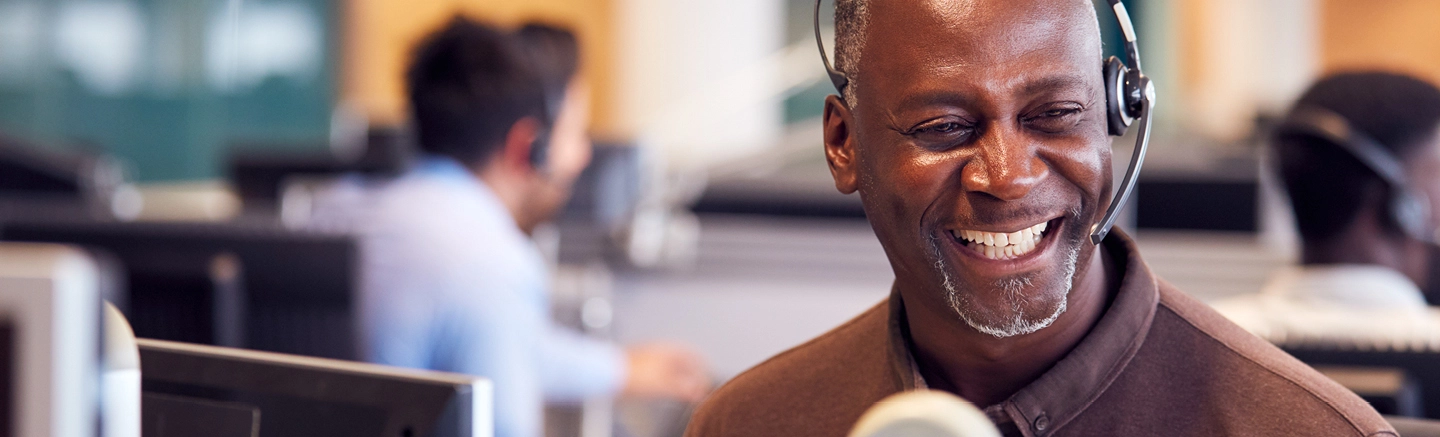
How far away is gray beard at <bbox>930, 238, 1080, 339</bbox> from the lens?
0.75m

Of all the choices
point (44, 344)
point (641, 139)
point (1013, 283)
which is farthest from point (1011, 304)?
point (641, 139)

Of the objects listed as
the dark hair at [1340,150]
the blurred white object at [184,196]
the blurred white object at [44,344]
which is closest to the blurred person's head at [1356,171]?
the dark hair at [1340,150]

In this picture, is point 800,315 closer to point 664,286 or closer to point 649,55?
point 664,286

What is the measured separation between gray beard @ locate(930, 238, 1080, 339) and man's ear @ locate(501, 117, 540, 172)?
1418 millimetres

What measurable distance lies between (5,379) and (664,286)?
2.30 meters

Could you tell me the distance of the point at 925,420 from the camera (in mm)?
366

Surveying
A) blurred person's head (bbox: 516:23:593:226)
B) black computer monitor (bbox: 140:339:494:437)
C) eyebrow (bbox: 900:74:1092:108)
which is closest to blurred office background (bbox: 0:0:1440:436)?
eyebrow (bbox: 900:74:1092:108)

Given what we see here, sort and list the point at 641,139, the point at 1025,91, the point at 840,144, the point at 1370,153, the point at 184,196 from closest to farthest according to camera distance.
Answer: the point at 1025,91, the point at 840,144, the point at 1370,153, the point at 641,139, the point at 184,196

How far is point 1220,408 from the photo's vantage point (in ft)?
2.39

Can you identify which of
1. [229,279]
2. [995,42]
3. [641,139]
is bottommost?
[641,139]

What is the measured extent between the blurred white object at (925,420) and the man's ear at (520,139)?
1773 mm

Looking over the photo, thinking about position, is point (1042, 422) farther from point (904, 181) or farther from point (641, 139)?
point (641, 139)

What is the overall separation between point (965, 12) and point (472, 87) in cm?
144

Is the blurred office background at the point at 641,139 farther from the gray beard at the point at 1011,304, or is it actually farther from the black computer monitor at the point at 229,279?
the gray beard at the point at 1011,304
